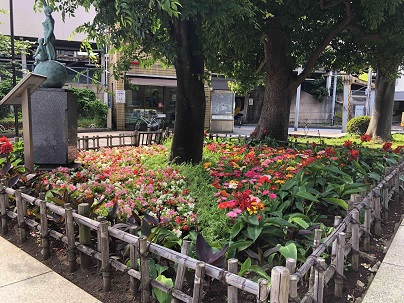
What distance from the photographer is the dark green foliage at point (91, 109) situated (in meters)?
21.8

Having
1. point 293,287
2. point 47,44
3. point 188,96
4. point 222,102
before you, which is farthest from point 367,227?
point 222,102

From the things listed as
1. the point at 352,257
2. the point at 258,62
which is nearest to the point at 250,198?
the point at 352,257

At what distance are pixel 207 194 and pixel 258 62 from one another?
7986 millimetres

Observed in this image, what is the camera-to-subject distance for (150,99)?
23.5 m

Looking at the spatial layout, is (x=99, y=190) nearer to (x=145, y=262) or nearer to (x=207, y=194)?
(x=207, y=194)

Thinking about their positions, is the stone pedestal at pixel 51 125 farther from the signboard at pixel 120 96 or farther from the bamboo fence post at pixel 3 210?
the signboard at pixel 120 96

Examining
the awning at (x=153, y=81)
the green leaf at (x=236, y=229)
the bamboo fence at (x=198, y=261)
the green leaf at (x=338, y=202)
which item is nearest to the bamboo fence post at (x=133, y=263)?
the bamboo fence at (x=198, y=261)

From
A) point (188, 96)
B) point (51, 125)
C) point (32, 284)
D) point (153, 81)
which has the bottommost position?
point (32, 284)

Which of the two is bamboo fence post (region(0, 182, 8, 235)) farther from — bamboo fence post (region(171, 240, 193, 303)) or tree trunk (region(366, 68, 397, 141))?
tree trunk (region(366, 68, 397, 141))

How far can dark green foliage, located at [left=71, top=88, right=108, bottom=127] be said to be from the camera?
21.8 m

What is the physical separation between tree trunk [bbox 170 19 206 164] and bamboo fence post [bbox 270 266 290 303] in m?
4.70

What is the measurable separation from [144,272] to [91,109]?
20475mm

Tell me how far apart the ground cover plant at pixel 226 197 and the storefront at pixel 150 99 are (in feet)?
49.3

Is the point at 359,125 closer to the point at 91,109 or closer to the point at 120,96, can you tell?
the point at 120,96
